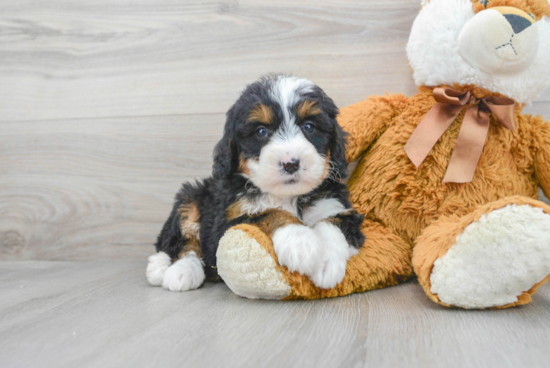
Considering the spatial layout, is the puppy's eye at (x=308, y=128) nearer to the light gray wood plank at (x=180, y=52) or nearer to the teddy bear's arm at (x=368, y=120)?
the teddy bear's arm at (x=368, y=120)

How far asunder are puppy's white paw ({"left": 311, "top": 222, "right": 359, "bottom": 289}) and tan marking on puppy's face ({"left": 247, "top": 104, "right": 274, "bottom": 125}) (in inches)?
17.4

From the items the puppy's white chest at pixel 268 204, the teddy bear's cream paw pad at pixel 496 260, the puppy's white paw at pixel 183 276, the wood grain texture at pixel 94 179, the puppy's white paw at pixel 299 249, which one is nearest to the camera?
the teddy bear's cream paw pad at pixel 496 260

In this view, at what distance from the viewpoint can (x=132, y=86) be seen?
255 centimetres

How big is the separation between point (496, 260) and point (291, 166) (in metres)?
0.69

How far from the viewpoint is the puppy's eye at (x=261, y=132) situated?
5.30 ft

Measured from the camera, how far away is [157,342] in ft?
4.07

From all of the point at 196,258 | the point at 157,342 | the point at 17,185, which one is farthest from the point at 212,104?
the point at 157,342

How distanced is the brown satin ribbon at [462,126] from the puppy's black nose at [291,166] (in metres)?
0.58

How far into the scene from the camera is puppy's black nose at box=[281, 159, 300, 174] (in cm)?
149

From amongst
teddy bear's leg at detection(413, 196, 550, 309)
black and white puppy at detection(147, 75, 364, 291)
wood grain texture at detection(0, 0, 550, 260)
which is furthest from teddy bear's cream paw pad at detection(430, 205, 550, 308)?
wood grain texture at detection(0, 0, 550, 260)

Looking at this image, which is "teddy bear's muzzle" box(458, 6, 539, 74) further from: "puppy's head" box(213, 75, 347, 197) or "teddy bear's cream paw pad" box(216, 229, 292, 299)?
"teddy bear's cream paw pad" box(216, 229, 292, 299)

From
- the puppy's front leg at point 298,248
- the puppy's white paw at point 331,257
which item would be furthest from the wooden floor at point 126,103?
the puppy's front leg at point 298,248

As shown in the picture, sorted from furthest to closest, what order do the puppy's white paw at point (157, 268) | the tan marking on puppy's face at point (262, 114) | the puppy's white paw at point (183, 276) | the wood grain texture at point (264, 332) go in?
the puppy's white paw at point (157, 268)
the puppy's white paw at point (183, 276)
the tan marking on puppy's face at point (262, 114)
the wood grain texture at point (264, 332)

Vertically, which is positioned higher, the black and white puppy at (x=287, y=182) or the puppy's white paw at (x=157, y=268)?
the black and white puppy at (x=287, y=182)
